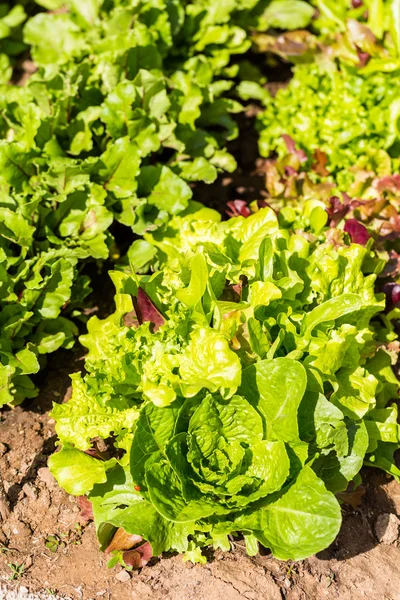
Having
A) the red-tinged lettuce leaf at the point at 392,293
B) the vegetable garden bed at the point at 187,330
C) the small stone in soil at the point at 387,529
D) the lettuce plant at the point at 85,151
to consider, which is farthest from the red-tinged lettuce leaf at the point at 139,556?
the red-tinged lettuce leaf at the point at 392,293

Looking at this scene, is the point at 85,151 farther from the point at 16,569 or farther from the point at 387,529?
the point at 387,529

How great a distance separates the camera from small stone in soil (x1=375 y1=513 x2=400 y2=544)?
3318 millimetres

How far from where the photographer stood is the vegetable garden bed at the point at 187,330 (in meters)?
2.91

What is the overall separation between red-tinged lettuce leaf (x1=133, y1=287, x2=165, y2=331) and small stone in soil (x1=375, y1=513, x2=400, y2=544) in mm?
1499

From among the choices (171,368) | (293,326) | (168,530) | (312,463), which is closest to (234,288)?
(293,326)

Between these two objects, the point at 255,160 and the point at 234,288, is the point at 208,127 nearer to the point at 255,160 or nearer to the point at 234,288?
the point at 255,160

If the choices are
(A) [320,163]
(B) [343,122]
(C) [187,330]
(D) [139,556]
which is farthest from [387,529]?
(B) [343,122]

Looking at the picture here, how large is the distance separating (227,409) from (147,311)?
0.65 metres

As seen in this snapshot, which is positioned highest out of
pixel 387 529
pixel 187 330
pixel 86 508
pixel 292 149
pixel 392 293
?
pixel 187 330

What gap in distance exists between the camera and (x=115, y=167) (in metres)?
3.95

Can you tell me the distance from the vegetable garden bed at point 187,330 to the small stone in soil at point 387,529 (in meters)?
0.01

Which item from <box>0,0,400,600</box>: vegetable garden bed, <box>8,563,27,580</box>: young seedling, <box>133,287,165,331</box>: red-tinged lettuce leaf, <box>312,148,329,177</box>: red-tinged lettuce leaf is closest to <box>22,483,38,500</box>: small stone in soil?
<box>0,0,400,600</box>: vegetable garden bed

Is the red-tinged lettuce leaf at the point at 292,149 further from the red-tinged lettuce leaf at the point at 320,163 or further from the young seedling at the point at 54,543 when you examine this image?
the young seedling at the point at 54,543

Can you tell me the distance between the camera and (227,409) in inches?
115
